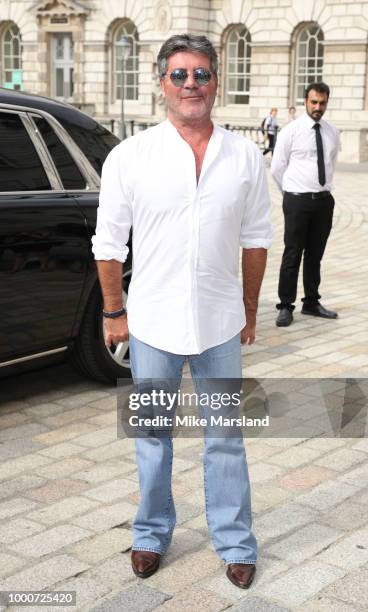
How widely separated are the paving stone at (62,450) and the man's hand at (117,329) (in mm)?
1479

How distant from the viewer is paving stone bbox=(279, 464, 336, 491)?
469 centimetres

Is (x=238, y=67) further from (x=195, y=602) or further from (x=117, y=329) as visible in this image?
(x=195, y=602)

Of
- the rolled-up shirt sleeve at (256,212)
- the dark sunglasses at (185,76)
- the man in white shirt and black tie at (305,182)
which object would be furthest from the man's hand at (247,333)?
the man in white shirt and black tie at (305,182)

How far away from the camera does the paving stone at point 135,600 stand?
11.4ft

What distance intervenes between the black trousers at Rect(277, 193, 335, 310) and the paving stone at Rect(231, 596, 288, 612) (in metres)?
5.02

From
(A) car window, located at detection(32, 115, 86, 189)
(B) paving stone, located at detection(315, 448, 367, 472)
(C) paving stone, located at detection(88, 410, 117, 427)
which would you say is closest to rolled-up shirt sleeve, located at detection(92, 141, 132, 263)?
(B) paving stone, located at detection(315, 448, 367, 472)

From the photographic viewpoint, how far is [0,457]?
505cm

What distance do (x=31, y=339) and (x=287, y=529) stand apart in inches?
82.9

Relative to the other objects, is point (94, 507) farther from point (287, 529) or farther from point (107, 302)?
point (107, 302)

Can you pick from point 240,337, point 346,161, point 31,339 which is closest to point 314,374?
point 31,339

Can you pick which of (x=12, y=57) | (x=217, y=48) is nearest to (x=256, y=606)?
(x=217, y=48)

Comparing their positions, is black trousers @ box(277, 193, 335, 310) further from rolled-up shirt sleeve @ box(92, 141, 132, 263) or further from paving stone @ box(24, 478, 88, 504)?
rolled-up shirt sleeve @ box(92, 141, 132, 263)

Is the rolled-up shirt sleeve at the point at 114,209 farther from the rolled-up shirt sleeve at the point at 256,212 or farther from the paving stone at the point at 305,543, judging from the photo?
the paving stone at the point at 305,543

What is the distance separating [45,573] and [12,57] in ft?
136
